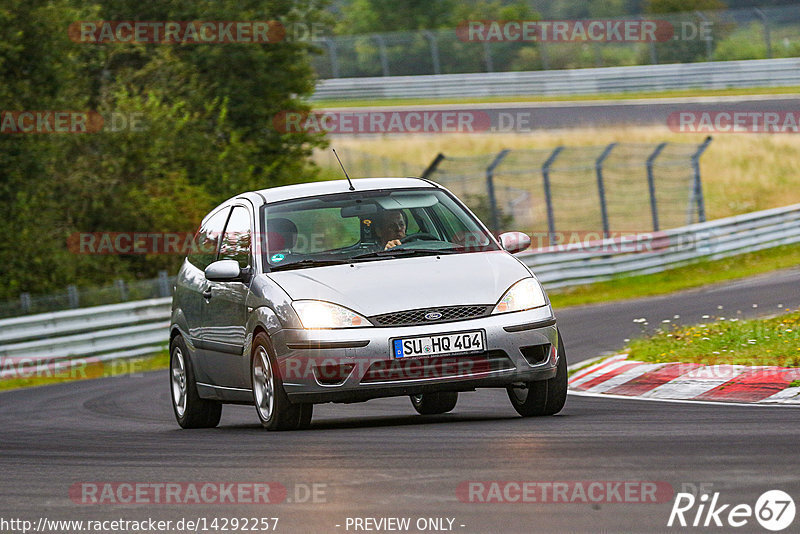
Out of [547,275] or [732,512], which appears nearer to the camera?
[732,512]

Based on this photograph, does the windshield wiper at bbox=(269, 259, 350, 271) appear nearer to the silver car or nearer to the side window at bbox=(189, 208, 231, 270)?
the silver car

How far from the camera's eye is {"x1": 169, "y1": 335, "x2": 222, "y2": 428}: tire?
36.5 feet

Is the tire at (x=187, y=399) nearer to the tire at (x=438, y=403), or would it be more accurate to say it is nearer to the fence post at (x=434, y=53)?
the tire at (x=438, y=403)

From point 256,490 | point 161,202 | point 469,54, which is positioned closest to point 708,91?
point 469,54

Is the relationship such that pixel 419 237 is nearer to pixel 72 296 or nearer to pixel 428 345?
pixel 428 345

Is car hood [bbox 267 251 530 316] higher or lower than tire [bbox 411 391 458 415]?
higher

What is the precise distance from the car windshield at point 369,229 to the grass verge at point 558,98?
34405 mm

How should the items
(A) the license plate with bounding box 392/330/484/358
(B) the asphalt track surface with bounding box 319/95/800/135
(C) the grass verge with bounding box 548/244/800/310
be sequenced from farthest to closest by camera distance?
(B) the asphalt track surface with bounding box 319/95/800/135
(C) the grass verge with bounding box 548/244/800/310
(A) the license plate with bounding box 392/330/484/358

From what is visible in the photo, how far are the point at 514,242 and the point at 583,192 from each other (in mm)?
29288

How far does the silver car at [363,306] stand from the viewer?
8961 millimetres

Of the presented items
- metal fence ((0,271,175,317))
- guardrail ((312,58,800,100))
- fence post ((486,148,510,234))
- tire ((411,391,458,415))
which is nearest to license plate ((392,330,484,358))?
tire ((411,391,458,415))

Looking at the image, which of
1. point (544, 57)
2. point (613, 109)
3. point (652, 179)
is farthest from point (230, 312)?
point (544, 57)

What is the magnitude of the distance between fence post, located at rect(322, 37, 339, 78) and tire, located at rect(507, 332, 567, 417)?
41.5 meters

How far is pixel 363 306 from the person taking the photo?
29.5 ft
